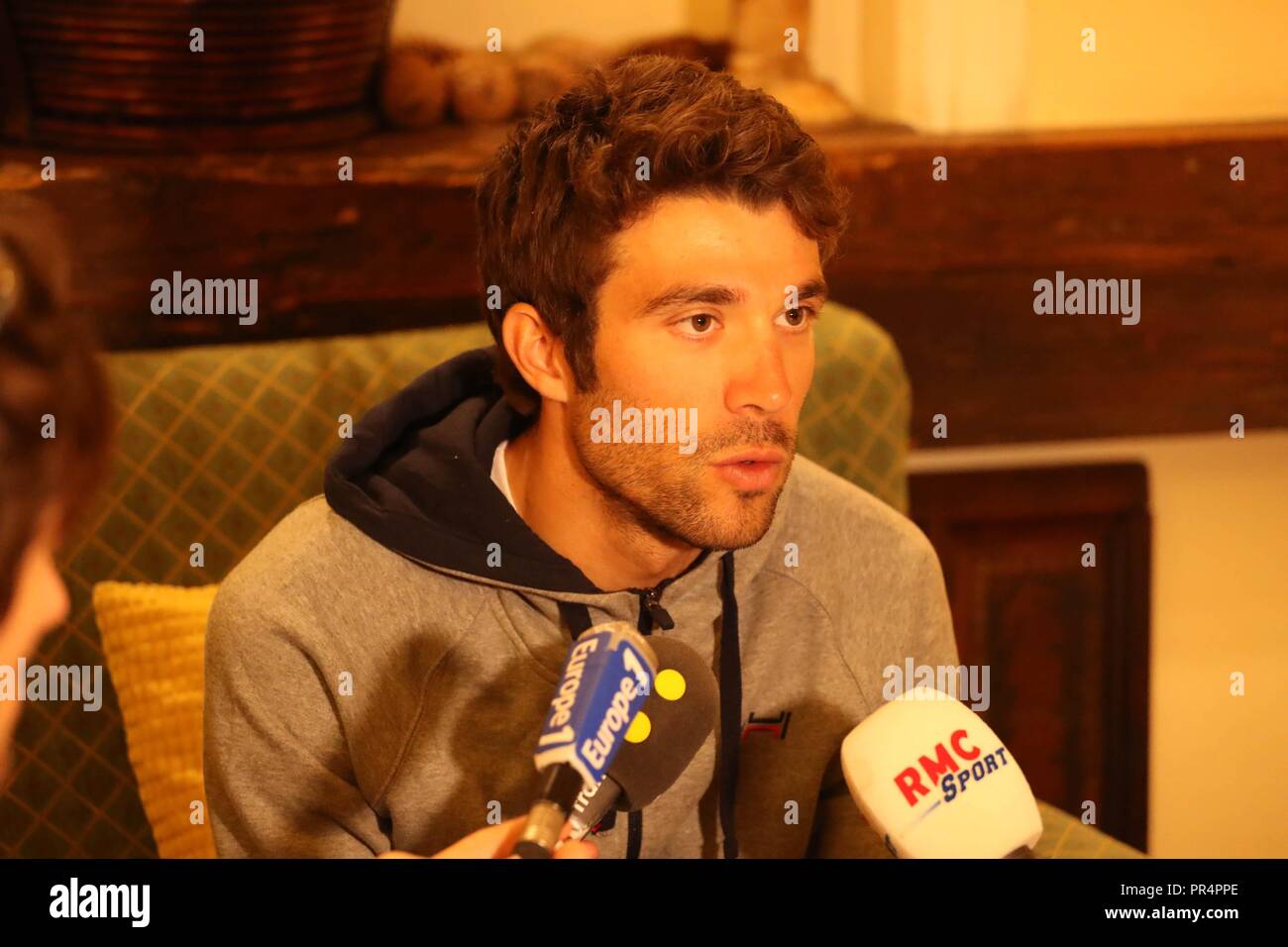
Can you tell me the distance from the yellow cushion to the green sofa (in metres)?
0.08

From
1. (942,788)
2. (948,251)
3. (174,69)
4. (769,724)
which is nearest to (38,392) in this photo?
(942,788)

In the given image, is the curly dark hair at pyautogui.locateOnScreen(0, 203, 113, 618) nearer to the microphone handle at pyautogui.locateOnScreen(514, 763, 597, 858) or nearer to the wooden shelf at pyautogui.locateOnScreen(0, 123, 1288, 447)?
the microphone handle at pyautogui.locateOnScreen(514, 763, 597, 858)

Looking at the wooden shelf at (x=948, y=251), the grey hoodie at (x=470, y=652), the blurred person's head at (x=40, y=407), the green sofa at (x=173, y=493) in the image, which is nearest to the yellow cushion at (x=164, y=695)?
the green sofa at (x=173, y=493)

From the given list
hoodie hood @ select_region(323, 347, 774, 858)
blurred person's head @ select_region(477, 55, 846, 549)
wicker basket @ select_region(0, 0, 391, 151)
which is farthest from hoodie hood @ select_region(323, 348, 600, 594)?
wicker basket @ select_region(0, 0, 391, 151)

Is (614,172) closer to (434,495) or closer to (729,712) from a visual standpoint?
(434,495)

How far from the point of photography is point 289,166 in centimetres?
193

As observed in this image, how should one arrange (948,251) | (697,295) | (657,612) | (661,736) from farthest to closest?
(948,251) < (657,612) < (697,295) < (661,736)

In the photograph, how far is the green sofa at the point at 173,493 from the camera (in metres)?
1.70

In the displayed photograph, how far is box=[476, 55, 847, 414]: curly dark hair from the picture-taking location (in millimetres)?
1368

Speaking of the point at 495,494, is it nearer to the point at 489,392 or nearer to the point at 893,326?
the point at 489,392

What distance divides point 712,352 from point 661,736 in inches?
16.6

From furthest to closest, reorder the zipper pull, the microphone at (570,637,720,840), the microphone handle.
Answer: the zipper pull, the microphone at (570,637,720,840), the microphone handle

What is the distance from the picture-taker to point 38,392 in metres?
0.67

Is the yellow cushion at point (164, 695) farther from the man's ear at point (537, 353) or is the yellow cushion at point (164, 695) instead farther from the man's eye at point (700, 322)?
the man's eye at point (700, 322)
